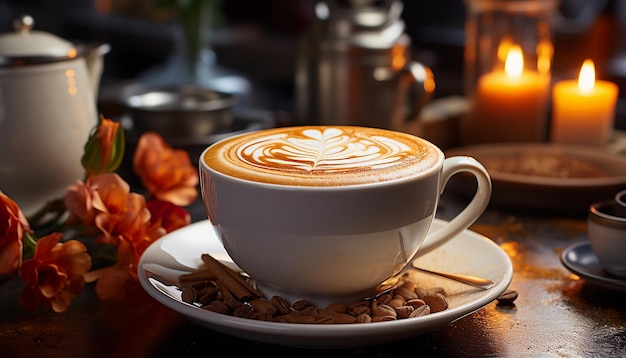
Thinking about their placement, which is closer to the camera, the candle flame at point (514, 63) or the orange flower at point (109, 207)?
the orange flower at point (109, 207)

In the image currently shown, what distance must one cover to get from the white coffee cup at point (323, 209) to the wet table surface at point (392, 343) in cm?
7

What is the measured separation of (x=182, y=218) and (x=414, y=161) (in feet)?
1.12

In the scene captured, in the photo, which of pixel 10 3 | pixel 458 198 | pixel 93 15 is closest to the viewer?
pixel 458 198

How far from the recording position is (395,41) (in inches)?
59.9

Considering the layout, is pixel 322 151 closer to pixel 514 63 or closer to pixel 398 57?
pixel 398 57

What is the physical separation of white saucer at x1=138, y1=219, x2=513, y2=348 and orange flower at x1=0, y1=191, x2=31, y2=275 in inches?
4.8

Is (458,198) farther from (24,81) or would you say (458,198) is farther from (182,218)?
(24,81)

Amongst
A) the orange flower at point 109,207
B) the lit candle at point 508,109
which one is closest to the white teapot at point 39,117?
the orange flower at point 109,207

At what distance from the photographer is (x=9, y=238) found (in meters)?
0.79

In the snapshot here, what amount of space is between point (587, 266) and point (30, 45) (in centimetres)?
72

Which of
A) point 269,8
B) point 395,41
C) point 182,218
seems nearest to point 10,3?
point 269,8

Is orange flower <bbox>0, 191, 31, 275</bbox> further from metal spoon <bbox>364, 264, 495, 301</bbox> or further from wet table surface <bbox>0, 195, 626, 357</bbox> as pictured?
metal spoon <bbox>364, 264, 495, 301</bbox>

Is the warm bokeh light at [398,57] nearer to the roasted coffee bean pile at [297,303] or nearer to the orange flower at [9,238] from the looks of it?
the roasted coffee bean pile at [297,303]

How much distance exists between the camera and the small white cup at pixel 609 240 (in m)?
0.85
